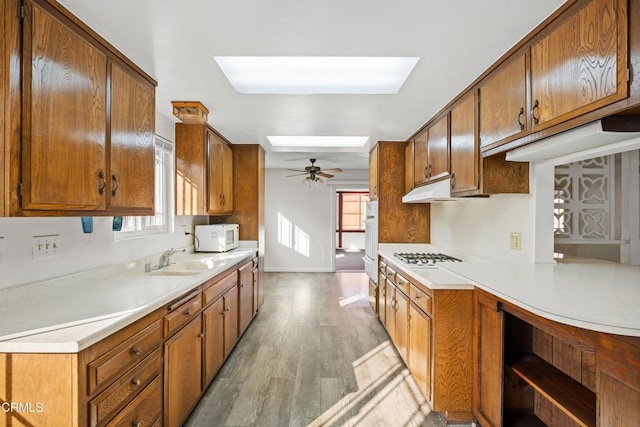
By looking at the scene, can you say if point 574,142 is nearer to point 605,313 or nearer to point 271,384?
point 605,313

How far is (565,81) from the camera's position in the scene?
1439mm

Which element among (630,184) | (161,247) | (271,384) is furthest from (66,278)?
(630,184)

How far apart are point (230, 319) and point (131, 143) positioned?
1.73 meters

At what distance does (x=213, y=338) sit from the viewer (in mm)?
2510

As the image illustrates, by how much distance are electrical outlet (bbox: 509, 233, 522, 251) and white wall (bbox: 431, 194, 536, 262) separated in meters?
0.03

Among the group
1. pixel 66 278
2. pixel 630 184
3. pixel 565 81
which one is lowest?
pixel 66 278

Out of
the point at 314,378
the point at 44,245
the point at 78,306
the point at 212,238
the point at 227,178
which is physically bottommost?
the point at 314,378

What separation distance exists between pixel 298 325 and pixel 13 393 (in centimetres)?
296

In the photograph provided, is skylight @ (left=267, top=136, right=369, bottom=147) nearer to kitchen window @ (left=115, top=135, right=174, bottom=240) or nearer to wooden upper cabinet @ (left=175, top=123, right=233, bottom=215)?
wooden upper cabinet @ (left=175, top=123, right=233, bottom=215)

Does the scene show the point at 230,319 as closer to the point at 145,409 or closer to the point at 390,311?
the point at 145,409

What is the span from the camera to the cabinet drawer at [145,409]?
1397 mm

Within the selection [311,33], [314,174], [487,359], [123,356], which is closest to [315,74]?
[311,33]

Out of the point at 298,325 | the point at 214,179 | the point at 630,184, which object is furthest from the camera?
the point at 298,325

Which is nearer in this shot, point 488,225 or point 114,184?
point 114,184
